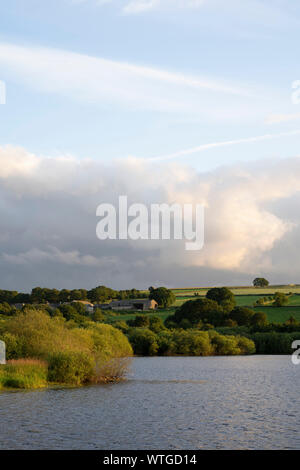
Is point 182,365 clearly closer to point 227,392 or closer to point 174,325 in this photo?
point 227,392

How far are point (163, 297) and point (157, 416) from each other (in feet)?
451

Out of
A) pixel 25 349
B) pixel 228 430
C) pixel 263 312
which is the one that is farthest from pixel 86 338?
pixel 263 312

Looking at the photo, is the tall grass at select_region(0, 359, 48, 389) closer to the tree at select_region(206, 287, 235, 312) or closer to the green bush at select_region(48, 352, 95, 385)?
the green bush at select_region(48, 352, 95, 385)

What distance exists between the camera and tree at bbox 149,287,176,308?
173 metres

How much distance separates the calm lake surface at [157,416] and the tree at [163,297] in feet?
369

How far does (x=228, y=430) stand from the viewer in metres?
31.7

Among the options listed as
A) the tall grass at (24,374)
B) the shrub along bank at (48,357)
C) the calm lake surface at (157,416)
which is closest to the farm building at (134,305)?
the shrub along bank at (48,357)

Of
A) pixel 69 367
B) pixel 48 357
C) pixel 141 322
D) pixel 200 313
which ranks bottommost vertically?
pixel 69 367

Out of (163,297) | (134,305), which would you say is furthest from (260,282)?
(134,305)

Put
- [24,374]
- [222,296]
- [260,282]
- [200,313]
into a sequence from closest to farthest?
[24,374]
[200,313]
[222,296]
[260,282]

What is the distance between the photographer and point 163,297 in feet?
570

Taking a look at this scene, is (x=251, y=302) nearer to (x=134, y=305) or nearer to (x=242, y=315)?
(x=242, y=315)
